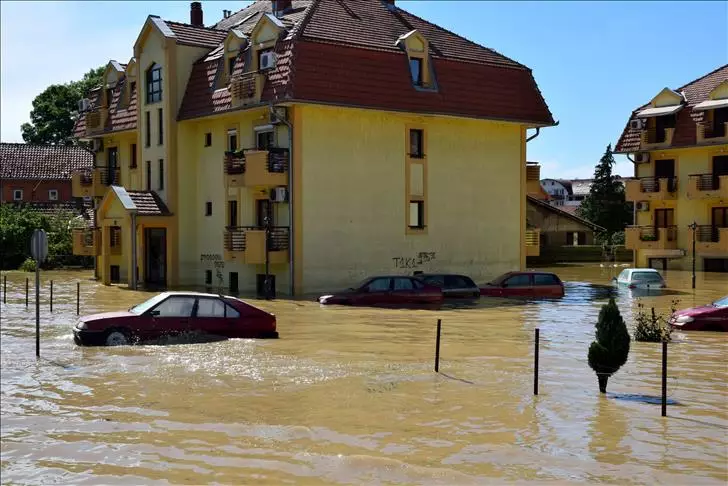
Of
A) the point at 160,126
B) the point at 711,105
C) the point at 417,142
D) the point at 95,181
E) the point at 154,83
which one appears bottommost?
the point at 95,181

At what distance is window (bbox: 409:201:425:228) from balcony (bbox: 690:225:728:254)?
19858mm

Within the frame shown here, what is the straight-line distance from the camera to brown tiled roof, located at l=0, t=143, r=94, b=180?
79875 mm

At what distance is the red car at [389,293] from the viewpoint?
31844mm

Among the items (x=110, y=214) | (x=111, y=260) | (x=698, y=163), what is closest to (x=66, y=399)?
(x=110, y=214)

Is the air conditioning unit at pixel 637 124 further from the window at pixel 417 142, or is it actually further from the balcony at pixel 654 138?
the window at pixel 417 142

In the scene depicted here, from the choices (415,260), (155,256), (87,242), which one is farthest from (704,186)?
(87,242)

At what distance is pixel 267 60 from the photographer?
35656mm

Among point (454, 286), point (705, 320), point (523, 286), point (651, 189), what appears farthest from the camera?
point (651, 189)

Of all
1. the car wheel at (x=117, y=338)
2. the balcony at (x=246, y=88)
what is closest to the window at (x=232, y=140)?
the balcony at (x=246, y=88)

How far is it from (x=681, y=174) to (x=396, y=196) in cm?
2276

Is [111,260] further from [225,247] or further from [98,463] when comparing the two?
[98,463]

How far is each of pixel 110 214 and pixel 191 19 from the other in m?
14.4

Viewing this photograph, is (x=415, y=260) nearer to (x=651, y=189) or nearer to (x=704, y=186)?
(x=704, y=186)

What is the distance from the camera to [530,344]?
73.5ft
